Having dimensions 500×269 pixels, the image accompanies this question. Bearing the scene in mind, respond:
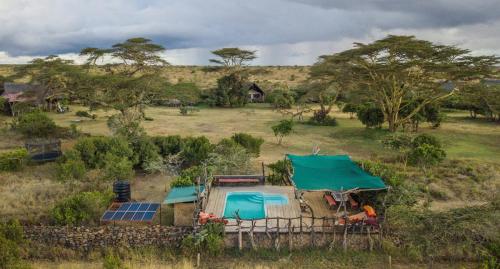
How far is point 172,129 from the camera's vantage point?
35.8 m

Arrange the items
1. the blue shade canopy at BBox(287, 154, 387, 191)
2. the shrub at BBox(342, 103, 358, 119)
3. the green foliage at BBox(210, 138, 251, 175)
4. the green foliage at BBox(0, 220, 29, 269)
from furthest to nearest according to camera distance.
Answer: the shrub at BBox(342, 103, 358, 119)
the green foliage at BBox(210, 138, 251, 175)
the blue shade canopy at BBox(287, 154, 387, 191)
the green foliage at BBox(0, 220, 29, 269)

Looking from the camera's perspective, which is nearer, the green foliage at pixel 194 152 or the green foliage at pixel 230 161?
the green foliage at pixel 230 161

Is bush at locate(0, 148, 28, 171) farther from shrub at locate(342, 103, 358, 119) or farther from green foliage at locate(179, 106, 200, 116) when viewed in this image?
shrub at locate(342, 103, 358, 119)

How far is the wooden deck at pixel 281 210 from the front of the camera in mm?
13180

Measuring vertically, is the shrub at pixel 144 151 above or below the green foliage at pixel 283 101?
below

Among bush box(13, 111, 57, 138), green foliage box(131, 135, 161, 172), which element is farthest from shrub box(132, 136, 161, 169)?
bush box(13, 111, 57, 138)

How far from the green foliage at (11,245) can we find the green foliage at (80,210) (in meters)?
1.61

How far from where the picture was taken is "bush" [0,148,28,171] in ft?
69.6

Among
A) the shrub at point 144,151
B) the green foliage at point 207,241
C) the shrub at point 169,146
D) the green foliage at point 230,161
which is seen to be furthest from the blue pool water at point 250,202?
the shrub at point 169,146

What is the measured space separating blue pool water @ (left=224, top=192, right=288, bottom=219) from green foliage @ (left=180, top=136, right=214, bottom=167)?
20.1 feet

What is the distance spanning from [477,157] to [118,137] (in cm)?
2166

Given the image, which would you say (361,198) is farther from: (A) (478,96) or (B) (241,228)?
(A) (478,96)

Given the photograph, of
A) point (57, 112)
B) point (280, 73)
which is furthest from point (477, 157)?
point (280, 73)

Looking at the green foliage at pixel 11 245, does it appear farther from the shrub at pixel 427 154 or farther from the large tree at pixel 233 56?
the large tree at pixel 233 56
